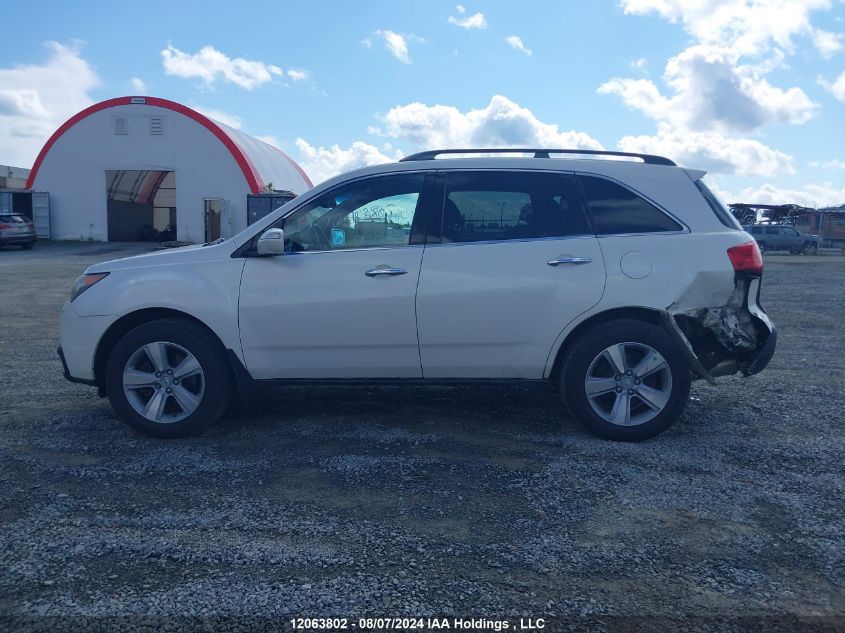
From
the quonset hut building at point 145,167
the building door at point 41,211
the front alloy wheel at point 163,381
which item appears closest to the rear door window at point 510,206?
the front alloy wheel at point 163,381

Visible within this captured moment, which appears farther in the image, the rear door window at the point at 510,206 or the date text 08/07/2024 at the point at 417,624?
the rear door window at the point at 510,206

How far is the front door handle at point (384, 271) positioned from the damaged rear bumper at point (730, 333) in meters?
1.74

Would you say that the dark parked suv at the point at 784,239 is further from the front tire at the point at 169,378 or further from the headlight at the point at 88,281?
the headlight at the point at 88,281

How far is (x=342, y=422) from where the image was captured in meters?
5.46

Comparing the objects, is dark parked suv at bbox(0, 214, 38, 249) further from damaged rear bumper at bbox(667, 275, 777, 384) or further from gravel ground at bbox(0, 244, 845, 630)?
damaged rear bumper at bbox(667, 275, 777, 384)

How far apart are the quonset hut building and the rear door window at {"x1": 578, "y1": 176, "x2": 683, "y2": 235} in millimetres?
28461

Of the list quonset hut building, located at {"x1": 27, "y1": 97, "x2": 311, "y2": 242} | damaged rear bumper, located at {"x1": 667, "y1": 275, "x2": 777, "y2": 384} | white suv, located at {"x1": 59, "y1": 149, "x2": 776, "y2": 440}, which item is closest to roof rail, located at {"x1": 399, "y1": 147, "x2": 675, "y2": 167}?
white suv, located at {"x1": 59, "y1": 149, "x2": 776, "y2": 440}

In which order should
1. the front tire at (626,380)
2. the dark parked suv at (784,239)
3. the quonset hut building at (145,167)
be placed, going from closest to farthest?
the front tire at (626,380), the quonset hut building at (145,167), the dark parked suv at (784,239)

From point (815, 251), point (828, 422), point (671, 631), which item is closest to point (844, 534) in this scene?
point (671, 631)

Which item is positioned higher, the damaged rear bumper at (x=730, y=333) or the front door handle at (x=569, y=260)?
the front door handle at (x=569, y=260)

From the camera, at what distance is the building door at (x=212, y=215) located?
114ft

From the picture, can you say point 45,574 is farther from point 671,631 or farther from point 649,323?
point 649,323

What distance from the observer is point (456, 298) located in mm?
4953

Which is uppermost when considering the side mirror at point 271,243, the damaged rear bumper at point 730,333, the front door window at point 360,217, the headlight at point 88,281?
the front door window at point 360,217
